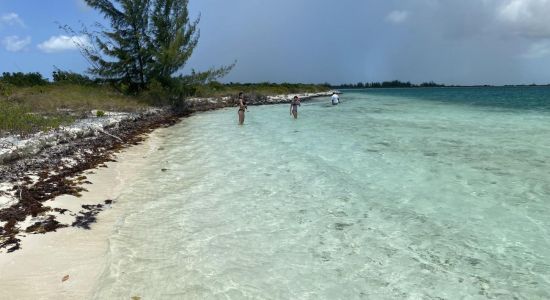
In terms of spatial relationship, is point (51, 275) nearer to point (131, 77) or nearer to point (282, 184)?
point (282, 184)

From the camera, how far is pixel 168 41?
3975 cm

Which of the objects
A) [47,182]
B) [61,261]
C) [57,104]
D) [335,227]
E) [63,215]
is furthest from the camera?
[57,104]

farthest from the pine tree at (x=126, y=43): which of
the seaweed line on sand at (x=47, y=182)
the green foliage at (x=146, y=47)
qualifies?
the seaweed line on sand at (x=47, y=182)

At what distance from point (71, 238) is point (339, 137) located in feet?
52.9

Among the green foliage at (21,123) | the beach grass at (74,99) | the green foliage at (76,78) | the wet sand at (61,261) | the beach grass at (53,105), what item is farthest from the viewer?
the green foliage at (76,78)

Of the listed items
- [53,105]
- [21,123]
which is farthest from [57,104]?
[21,123]

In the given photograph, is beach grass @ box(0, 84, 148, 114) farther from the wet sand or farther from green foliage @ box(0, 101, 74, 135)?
the wet sand

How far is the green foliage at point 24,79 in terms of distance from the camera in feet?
139

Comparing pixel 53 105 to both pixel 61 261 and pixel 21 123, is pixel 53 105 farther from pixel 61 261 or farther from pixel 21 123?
pixel 61 261

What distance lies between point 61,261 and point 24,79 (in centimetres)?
4444

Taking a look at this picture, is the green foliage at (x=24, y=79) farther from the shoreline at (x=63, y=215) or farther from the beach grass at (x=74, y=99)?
the shoreline at (x=63, y=215)

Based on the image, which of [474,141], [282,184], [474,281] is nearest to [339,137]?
[474,141]

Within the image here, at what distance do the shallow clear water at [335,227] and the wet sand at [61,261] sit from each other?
0.94 feet

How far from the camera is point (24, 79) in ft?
143
